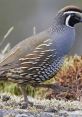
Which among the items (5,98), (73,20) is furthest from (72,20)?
(5,98)

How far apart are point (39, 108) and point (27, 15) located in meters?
21.5

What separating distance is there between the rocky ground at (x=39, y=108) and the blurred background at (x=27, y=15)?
16517mm

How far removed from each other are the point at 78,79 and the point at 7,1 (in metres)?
20.4

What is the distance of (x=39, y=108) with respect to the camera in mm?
9250

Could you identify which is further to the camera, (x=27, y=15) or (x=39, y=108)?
(x=27, y=15)

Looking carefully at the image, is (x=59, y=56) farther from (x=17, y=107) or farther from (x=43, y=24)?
(x=43, y=24)

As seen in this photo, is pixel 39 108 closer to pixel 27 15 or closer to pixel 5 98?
pixel 5 98

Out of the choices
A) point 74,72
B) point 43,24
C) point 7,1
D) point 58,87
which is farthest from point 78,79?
point 7,1

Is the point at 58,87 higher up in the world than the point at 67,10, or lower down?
lower down

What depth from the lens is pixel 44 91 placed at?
11.2 m

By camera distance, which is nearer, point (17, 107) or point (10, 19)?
point (17, 107)

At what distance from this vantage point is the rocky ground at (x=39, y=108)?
352 inches

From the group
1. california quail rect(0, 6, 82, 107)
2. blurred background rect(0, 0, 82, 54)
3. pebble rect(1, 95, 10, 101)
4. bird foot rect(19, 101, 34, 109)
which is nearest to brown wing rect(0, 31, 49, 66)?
california quail rect(0, 6, 82, 107)

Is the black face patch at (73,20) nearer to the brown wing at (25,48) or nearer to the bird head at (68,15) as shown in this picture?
the bird head at (68,15)
